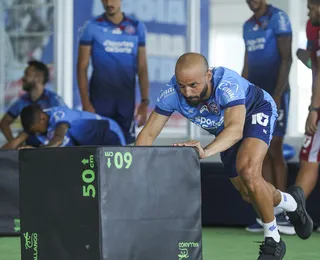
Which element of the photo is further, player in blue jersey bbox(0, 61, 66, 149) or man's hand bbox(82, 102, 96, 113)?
player in blue jersey bbox(0, 61, 66, 149)

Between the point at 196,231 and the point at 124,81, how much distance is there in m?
4.45

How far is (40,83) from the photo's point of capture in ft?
31.3

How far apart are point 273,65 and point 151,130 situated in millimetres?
2869

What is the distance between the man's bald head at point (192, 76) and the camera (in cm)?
533

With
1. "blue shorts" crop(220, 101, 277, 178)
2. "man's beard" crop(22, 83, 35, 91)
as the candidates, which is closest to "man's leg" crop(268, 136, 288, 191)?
"blue shorts" crop(220, 101, 277, 178)

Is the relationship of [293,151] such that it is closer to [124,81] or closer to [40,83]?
[124,81]

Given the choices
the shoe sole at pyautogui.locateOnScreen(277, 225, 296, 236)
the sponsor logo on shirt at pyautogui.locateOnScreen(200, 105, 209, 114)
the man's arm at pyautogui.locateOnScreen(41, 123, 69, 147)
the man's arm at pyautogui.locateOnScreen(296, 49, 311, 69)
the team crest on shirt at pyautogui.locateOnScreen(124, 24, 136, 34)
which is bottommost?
the shoe sole at pyautogui.locateOnScreen(277, 225, 296, 236)

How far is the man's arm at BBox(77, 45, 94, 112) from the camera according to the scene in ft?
29.9

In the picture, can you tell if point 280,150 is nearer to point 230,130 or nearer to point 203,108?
point 203,108

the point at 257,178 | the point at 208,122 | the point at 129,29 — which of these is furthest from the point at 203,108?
the point at 129,29

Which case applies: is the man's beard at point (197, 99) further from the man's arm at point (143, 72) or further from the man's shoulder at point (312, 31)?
the man's arm at point (143, 72)

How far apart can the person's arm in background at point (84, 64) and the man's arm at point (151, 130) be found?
3.29 metres

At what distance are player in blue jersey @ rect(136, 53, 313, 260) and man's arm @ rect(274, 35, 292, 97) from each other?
2.09 metres

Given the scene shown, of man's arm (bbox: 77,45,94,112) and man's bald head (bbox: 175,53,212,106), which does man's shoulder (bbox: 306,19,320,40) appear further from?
man's bald head (bbox: 175,53,212,106)
